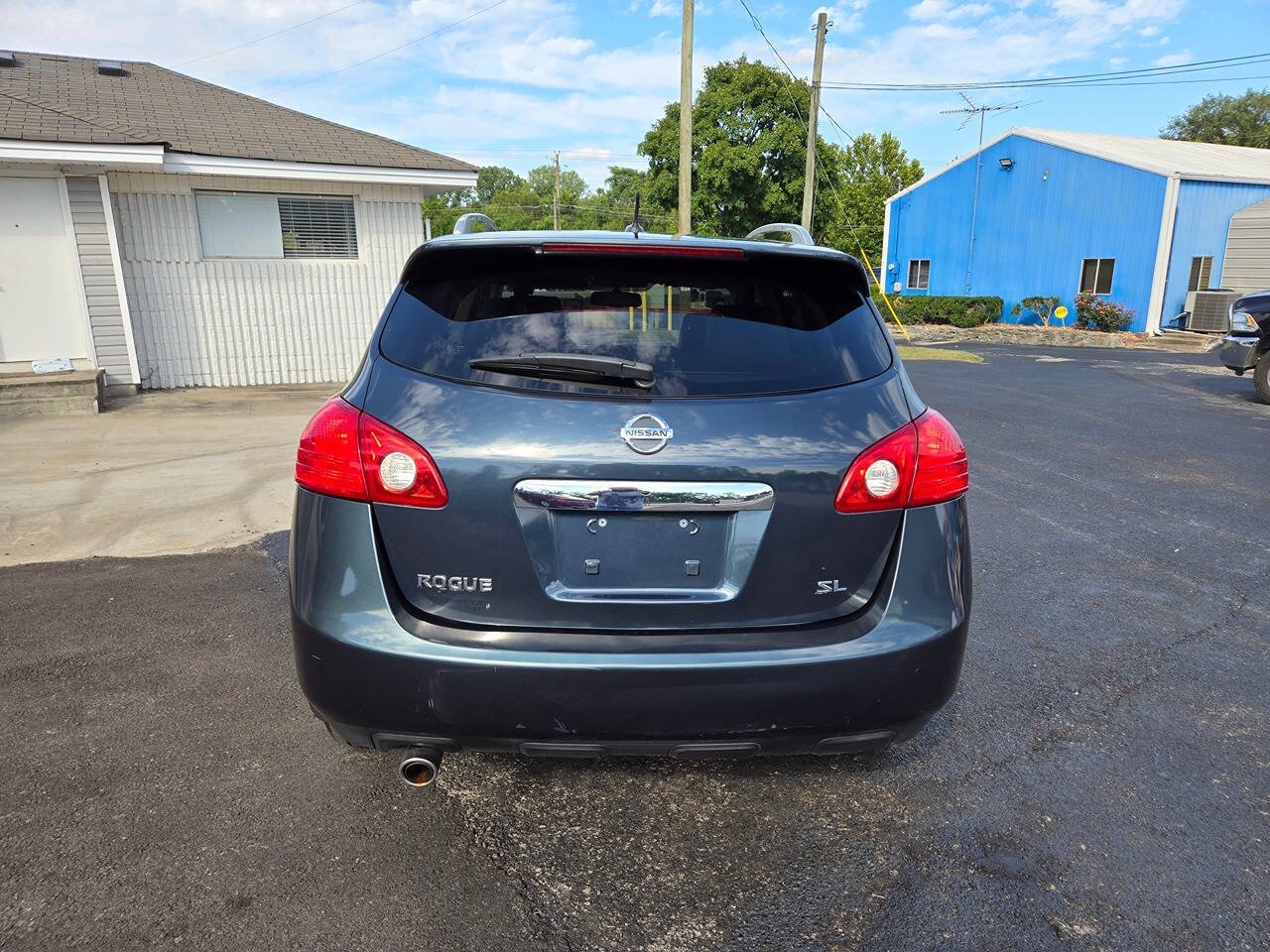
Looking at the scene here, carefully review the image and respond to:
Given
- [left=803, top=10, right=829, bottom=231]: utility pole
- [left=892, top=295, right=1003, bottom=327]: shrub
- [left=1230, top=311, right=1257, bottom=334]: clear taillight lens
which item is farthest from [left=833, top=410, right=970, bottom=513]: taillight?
[left=892, top=295, right=1003, bottom=327]: shrub

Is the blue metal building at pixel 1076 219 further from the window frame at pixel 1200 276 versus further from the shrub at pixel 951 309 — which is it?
the shrub at pixel 951 309

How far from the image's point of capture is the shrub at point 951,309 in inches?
1147

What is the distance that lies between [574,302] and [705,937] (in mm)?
1679

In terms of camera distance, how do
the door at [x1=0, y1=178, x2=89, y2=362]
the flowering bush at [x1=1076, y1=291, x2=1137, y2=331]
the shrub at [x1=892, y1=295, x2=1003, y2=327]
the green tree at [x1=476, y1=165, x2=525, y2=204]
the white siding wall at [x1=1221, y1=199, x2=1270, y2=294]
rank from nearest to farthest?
the door at [x1=0, y1=178, x2=89, y2=362] → the white siding wall at [x1=1221, y1=199, x2=1270, y2=294] → the flowering bush at [x1=1076, y1=291, x2=1137, y2=331] → the shrub at [x1=892, y1=295, x2=1003, y2=327] → the green tree at [x1=476, y1=165, x2=525, y2=204]

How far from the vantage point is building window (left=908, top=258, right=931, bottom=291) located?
33562mm

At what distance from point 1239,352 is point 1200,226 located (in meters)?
17.2

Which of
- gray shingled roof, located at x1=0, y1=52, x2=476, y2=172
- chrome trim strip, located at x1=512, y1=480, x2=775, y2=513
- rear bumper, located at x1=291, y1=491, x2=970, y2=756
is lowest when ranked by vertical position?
rear bumper, located at x1=291, y1=491, x2=970, y2=756

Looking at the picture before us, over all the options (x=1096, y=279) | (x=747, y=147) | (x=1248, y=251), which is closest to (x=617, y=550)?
(x=1248, y=251)

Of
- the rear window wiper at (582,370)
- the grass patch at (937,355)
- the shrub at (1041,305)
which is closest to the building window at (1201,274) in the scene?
the shrub at (1041,305)

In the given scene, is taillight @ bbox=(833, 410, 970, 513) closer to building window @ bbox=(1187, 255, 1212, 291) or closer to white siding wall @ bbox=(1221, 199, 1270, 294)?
white siding wall @ bbox=(1221, 199, 1270, 294)

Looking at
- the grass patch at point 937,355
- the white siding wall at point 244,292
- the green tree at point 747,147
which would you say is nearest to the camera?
the white siding wall at point 244,292

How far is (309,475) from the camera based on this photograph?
2.20 meters

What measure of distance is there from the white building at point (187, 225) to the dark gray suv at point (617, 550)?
10171mm

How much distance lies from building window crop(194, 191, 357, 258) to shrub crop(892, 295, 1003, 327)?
2295 centimetres
